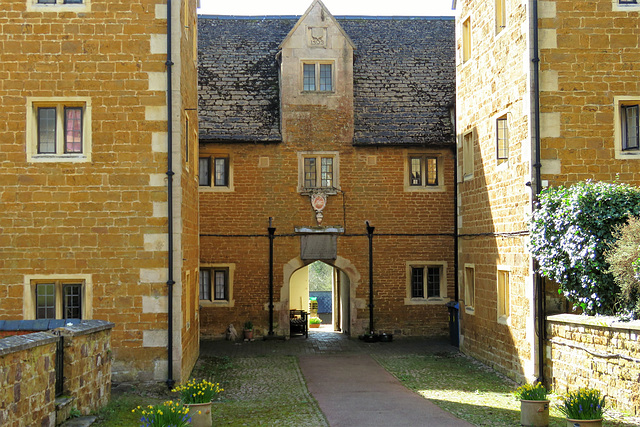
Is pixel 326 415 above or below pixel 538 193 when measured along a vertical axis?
below

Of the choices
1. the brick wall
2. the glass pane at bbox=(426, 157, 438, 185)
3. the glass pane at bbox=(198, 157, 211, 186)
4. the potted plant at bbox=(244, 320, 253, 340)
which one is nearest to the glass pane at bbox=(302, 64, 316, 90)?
the glass pane at bbox=(198, 157, 211, 186)

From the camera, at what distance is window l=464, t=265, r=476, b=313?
18578mm

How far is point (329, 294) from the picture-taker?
3925 cm

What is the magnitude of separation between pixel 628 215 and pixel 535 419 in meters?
3.53

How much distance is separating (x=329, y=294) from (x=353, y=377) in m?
23.5

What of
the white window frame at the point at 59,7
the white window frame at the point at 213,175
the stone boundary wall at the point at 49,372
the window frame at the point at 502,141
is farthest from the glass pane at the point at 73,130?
the white window frame at the point at 213,175

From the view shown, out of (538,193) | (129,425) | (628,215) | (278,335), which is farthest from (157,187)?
(278,335)

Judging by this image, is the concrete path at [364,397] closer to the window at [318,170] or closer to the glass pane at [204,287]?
the glass pane at [204,287]

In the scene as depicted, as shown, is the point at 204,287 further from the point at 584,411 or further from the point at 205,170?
the point at 584,411

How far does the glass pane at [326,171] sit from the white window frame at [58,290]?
413 inches

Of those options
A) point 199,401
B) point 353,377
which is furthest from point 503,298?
point 199,401

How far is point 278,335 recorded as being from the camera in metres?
22.6

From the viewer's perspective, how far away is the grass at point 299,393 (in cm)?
1135

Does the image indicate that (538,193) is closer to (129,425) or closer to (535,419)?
(535,419)
